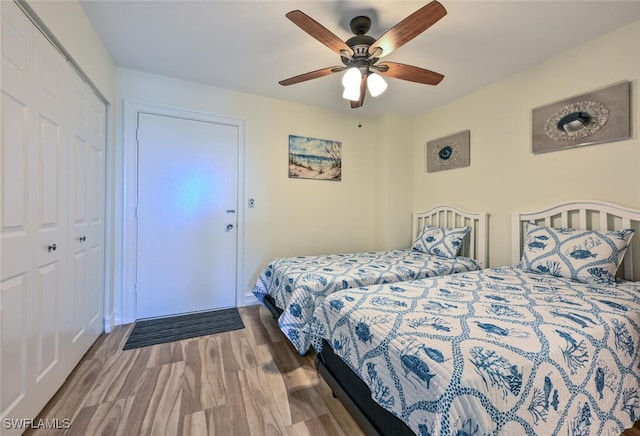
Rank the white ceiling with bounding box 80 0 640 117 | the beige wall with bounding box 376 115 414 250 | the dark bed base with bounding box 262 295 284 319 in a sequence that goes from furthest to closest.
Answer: the beige wall with bounding box 376 115 414 250, the dark bed base with bounding box 262 295 284 319, the white ceiling with bounding box 80 0 640 117

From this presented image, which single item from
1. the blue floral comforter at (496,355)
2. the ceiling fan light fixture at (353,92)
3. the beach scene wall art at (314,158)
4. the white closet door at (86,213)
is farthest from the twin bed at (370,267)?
the ceiling fan light fixture at (353,92)

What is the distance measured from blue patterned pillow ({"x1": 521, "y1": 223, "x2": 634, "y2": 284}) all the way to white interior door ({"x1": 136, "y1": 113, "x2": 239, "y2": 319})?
285 cm

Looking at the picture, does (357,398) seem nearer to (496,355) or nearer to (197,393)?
(496,355)

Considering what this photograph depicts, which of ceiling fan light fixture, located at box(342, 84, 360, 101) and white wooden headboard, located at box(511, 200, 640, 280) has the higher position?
ceiling fan light fixture, located at box(342, 84, 360, 101)

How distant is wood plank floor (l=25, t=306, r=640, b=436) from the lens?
1357 millimetres

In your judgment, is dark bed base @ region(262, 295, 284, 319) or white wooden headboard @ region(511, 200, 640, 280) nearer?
white wooden headboard @ region(511, 200, 640, 280)

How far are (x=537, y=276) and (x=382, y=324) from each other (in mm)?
1536

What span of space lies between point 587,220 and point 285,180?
9.23 feet

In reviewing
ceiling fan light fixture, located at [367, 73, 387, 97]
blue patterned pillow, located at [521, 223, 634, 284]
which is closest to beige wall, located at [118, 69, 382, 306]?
ceiling fan light fixture, located at [367, 73, 387, 97]

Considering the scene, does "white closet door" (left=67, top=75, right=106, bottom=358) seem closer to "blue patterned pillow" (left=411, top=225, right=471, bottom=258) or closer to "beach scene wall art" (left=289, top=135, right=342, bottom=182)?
"beach scene wall art" (left=289, top=135, right=342, bottom=182)

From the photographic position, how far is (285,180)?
10.6 ft

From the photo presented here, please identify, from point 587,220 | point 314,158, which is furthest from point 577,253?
point 314,158

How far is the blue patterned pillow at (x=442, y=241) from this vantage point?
9.14ft

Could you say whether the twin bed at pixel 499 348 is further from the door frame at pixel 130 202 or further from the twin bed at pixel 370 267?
Result: the door frame at pixel 130 202
